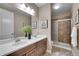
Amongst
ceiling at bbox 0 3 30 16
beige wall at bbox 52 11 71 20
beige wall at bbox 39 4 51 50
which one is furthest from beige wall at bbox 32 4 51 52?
ceiling at bbox 0 3 30 16

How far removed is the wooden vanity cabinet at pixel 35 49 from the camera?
54.6 inches

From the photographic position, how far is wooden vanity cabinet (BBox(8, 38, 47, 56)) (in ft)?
4.55

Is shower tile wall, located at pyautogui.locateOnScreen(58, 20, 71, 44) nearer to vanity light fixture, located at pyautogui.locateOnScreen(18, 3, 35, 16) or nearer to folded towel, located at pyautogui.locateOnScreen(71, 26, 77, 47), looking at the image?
folded towel, located at pyautogui.locateOnScreen(71, 26, 77, 47)

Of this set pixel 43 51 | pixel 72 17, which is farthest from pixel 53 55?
pixel 72 17

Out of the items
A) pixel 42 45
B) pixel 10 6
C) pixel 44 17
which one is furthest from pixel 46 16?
pixel 10 6

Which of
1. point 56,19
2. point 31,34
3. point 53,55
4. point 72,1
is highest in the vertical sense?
point 72,1

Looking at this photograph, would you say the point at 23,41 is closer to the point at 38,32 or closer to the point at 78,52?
the point at 38,32

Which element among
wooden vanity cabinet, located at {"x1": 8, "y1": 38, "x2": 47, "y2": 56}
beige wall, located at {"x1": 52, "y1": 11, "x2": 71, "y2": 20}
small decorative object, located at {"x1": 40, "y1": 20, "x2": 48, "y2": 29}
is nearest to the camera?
wooden vanity cabinet, located at {"x1": 8, "y1": 38, "x2": 47, "y2": 56}

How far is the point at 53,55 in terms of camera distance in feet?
5.06

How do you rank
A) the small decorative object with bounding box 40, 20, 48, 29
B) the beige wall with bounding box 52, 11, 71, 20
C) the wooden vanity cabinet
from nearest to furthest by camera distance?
the wooden vanity cabinet < the beige wall with bounding box 52, 11, 71, 20 < the small decorative object with bounding box 40, 20, 48, 29

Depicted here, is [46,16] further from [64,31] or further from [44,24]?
[64,31]

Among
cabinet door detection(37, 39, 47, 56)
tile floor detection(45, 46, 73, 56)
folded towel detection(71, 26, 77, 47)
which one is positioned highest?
folded towel detection(71, 26, 77, 47)

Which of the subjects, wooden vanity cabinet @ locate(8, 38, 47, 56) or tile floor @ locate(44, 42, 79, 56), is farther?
tile floor @ locate(44, 42, 79, 56)

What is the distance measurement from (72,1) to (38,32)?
81cm
